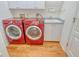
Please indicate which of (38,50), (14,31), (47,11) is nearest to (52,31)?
(38,50)

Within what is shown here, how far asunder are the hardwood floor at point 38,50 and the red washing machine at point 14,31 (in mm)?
181

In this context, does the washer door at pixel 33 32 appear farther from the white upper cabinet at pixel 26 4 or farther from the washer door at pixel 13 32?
the white upper cabinet at pixel 26 4

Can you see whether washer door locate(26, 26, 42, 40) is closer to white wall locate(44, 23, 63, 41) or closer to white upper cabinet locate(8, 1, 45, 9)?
white wall locate(44, 23, 63, 41)

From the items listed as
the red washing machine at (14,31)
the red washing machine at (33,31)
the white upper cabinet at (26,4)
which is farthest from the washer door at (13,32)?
the white upper cabinet at (26,4)

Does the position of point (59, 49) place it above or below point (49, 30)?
below

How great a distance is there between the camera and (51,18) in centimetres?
307

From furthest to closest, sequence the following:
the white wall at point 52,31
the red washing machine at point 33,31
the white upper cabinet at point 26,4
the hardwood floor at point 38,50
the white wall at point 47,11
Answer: the white wall at point 47,11 < the white upper cabinet at point 26,4 < the white wall at point 52,31 < the red washing machine at point 33,31 < the hardwood floor at point 38,50

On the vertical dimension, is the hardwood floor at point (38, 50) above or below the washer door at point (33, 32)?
below

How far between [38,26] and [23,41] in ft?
2.49

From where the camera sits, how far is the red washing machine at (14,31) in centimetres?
233

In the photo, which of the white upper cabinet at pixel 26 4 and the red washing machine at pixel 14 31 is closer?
the red washing machine at pixel 14 31

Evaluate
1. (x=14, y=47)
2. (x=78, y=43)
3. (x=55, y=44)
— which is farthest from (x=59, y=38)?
(x=14, y=47)

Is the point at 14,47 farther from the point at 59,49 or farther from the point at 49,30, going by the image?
the point at 59,49

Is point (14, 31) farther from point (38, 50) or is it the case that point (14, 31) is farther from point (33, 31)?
point (38, 50)
